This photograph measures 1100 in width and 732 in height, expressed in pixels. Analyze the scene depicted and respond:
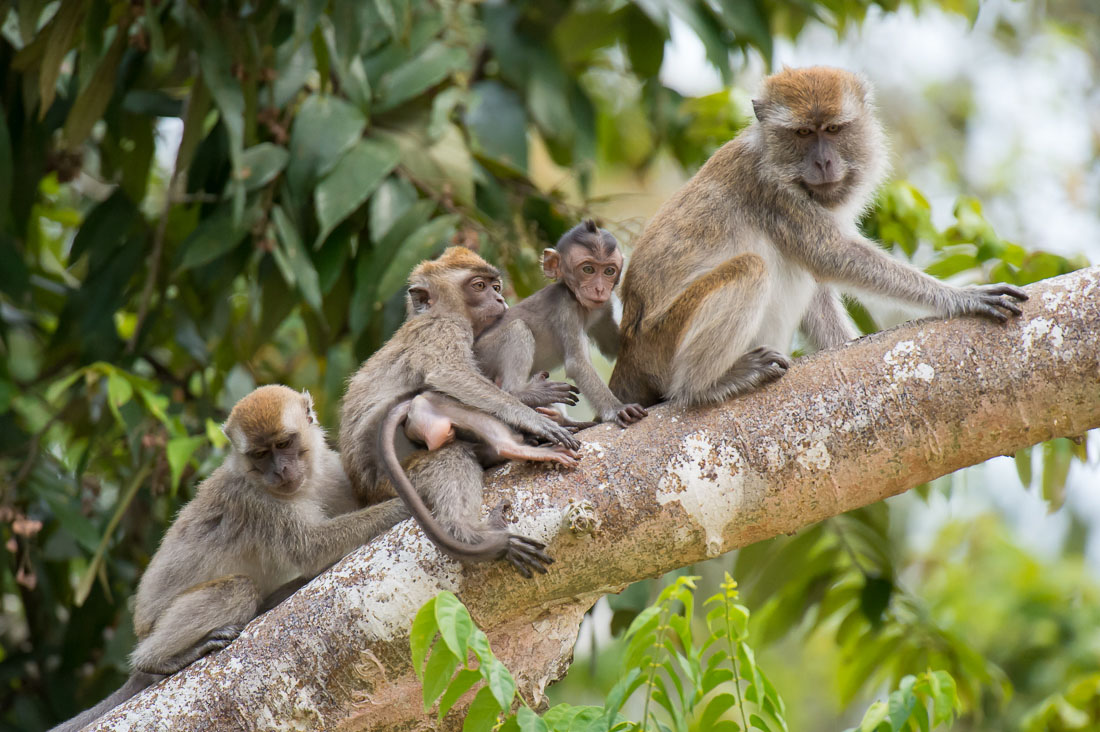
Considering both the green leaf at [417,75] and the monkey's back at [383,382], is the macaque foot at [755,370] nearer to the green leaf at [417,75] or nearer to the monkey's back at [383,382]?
the monkey's back at [383,382]

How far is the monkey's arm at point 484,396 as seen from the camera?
409 cm

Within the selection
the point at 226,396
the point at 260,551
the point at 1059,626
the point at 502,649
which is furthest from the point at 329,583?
the point at 1059,626

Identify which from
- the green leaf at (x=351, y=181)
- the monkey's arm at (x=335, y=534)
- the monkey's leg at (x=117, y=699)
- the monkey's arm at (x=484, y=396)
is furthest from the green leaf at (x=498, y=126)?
the monkey's leg at (x=117, y=699)

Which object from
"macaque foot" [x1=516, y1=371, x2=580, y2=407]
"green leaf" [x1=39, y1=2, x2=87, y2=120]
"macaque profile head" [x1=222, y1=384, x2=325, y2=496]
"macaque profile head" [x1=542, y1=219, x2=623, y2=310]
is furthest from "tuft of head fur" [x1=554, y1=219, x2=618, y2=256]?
"green leaf" [x1=39, y1=2, x2=87, y2=120]

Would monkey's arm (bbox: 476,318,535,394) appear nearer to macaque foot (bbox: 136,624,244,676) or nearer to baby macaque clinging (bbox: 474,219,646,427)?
baby macaque clinging (bbox: 474,219,646,427)

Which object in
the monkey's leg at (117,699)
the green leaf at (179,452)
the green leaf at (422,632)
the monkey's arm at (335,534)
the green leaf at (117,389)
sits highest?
the green leaf at (422,632)

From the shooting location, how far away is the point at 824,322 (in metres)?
5.34

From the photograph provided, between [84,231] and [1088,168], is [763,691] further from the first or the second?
[1088,168]

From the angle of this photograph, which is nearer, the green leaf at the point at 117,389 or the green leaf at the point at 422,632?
the green leaf at the point at 422,632

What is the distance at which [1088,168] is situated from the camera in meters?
15.9

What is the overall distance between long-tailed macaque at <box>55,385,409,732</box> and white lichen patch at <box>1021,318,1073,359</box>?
2.42 metres

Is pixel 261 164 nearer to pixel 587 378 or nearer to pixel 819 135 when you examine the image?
pixel 587 378

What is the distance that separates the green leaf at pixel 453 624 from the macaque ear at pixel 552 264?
8.57ft

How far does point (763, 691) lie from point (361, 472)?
6.75 feet
